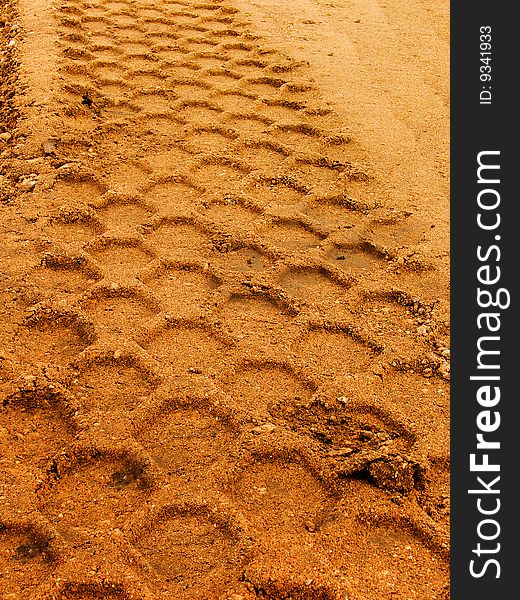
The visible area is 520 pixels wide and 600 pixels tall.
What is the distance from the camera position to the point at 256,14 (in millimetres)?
4152

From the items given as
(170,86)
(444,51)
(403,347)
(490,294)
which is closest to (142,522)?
(403,347)

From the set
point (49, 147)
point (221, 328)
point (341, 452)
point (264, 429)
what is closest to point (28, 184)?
point (49, 147)

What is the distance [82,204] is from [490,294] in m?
1.33

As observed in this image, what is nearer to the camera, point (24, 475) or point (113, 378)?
point (24, 475)

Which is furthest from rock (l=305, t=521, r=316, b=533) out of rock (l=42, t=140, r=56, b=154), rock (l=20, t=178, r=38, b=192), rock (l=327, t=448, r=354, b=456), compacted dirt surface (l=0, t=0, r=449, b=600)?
rock (l=42, t=140, r=56, b=154)

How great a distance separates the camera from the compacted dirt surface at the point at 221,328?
1.36 metres

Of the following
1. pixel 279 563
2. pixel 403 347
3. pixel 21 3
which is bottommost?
pixel 279 563

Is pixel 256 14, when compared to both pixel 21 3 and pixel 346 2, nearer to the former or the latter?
pixel 346 2

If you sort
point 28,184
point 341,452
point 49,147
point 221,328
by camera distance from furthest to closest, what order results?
point 49,147, point 28,184, point 221,328, point 341,452

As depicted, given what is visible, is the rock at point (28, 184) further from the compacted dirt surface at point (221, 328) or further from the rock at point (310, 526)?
the rock at point (310, 526)

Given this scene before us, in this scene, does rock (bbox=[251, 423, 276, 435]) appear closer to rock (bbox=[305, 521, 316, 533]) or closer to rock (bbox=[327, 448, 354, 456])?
rock (bbox=[327, 448, 354, 456])

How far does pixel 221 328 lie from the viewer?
1.89 metres

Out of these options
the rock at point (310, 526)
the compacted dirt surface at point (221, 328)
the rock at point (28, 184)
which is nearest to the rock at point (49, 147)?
the compacted dirt surface at point (221, 328)

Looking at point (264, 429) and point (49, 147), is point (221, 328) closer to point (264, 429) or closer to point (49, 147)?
point (264, 429)
